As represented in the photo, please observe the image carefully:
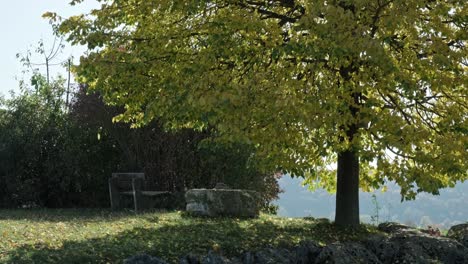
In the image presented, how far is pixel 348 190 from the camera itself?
588 inches

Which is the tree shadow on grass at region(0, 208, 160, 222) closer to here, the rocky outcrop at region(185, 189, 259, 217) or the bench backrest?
the bench backrest

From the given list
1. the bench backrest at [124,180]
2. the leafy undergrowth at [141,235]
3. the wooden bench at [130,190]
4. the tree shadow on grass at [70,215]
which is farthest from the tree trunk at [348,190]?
the bench backrest at [124,180]

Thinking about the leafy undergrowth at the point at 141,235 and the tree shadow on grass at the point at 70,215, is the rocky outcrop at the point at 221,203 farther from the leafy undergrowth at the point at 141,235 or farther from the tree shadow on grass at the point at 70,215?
the tree shadow on grass at the point at 70,215

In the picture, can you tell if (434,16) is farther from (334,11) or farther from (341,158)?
(341,158)

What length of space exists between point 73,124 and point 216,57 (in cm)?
1149

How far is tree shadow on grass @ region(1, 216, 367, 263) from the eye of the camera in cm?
976

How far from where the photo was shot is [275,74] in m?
12.7

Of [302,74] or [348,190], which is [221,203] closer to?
[348,190]

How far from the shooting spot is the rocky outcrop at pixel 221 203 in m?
16.5

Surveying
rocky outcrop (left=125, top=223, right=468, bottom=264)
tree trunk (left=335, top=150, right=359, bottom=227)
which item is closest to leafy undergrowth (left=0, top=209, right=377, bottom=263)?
tree trunk (left=335, top=150, right=359, bottom=227)

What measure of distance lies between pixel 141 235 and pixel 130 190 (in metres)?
7.43

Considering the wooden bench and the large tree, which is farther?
the wooden bench

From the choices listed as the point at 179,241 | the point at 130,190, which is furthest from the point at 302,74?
the point at 130,190

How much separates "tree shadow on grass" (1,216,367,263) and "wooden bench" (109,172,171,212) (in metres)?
3.76
